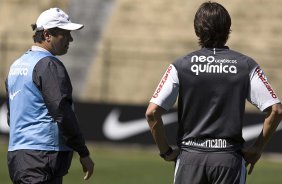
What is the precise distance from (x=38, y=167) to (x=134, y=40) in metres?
17.8

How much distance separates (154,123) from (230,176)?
0.57 metres

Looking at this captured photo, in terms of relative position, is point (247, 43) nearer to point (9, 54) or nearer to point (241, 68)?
point (9, 54)

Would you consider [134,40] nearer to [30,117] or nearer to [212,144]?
[30,117]

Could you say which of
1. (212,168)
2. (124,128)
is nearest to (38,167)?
(212,168)

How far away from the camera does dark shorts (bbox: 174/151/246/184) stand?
5418mm

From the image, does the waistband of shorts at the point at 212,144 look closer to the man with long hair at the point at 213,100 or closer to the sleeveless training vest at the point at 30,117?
the man with long hair at the point at 213,100

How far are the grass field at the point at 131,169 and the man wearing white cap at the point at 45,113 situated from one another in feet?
20.2

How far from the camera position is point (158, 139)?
18.2 feet

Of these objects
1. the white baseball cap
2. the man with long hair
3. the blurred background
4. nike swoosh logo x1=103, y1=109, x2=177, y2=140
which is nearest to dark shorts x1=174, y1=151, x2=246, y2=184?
the man with long hair

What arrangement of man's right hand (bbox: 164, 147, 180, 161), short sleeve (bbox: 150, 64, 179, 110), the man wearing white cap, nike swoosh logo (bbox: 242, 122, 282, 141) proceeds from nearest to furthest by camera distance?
short sleeve (bbox: 150, 64, 179, 110) < man's right hand (bbox: 164, 147, 180, 161) < the man wearing white cap < nike swoosh logo (bbox: 242, 122, 282, 141)

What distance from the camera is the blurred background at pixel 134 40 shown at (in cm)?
2291

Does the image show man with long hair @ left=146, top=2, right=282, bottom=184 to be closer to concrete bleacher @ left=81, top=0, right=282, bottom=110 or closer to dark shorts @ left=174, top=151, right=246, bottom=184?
dark shorts @ left=174, top=151, right=246, bottom=184

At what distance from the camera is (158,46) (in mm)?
23453

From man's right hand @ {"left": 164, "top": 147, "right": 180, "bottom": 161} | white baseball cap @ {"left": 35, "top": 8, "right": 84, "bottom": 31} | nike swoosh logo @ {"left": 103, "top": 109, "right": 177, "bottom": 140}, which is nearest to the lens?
man's right hand @ {"left": 164, "top": 147, "right": 180, "bottom": 161}
